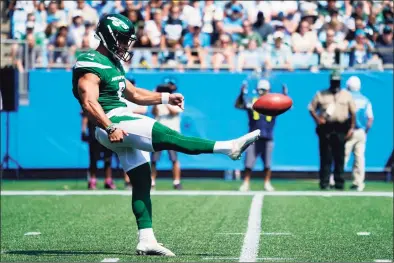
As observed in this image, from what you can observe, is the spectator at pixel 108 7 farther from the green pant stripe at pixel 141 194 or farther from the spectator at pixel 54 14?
the green pant stripe at pixel 141 194

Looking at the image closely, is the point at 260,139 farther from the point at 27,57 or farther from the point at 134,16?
the point at 27,57

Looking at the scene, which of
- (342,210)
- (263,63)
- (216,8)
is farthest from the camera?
(216,8)

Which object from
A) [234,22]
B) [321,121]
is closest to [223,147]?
[321,121]

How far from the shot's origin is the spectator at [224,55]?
20.7 m

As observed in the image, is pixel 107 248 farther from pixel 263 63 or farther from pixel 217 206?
pixel 263 63

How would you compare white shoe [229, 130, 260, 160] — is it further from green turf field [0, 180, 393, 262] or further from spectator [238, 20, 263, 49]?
spectator [238, 20, 263, 49]

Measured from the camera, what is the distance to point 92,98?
27.2 feet

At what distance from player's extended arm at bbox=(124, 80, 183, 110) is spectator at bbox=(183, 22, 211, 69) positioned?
11.5 metres

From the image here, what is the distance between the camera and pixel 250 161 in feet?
58.7

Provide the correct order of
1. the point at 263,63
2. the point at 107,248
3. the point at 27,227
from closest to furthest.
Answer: the point at 107,248, the point at 27,227, the point at 263,63

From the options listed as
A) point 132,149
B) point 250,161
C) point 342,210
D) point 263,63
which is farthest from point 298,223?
point 263,63

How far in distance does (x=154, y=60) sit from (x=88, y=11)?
2.30 meters

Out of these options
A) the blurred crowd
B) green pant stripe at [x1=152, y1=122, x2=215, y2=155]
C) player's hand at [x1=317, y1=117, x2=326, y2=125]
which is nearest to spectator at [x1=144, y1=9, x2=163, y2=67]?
the blurred crowd

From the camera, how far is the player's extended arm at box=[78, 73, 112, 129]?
820cm
